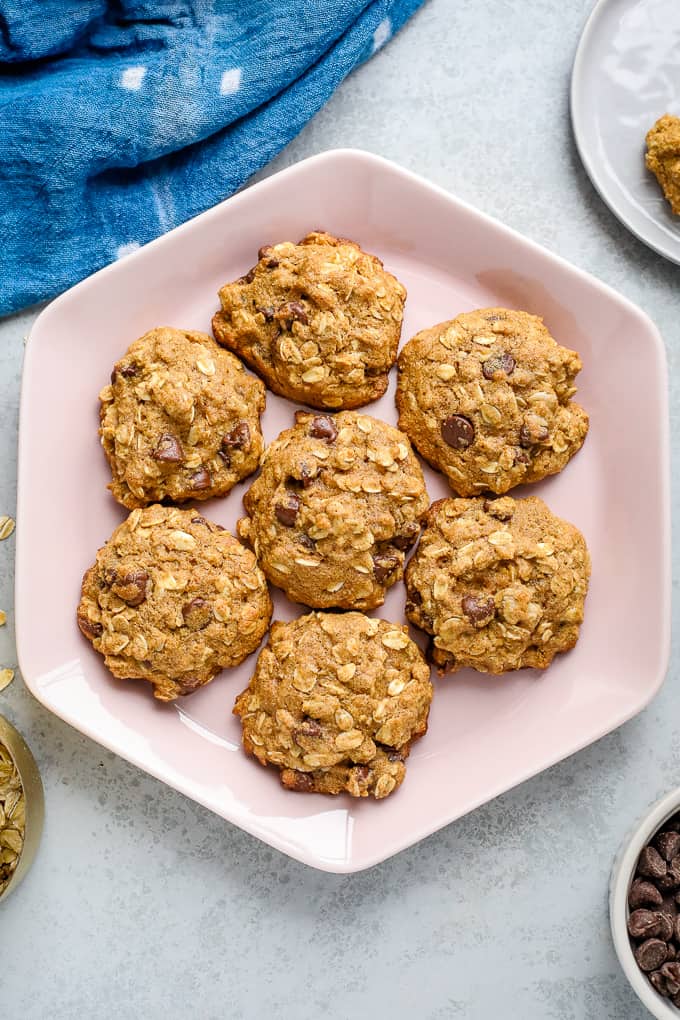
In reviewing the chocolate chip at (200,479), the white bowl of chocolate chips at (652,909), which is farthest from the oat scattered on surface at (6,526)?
the white bowl of chocolate chips at (652,909)

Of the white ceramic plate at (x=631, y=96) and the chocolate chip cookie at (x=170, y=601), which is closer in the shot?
the chocolate chip cookie at (x=170, y=601)

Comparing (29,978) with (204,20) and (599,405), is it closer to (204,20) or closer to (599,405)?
(599,405)

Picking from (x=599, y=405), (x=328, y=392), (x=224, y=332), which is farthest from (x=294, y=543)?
(x=599, y=405)

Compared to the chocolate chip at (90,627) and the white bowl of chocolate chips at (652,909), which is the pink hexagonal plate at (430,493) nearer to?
the chocolate chip at (90,627)

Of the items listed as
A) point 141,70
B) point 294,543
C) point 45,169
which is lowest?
point 294,543

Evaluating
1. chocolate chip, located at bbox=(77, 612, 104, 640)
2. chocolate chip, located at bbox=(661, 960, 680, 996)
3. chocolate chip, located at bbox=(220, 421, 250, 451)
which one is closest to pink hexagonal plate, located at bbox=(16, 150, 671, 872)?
chocolate chip, located at bbox=(77, 612, 104, 640)

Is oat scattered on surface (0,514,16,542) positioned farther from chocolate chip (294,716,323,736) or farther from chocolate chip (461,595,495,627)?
chocolate chip (461,595,495,627)
